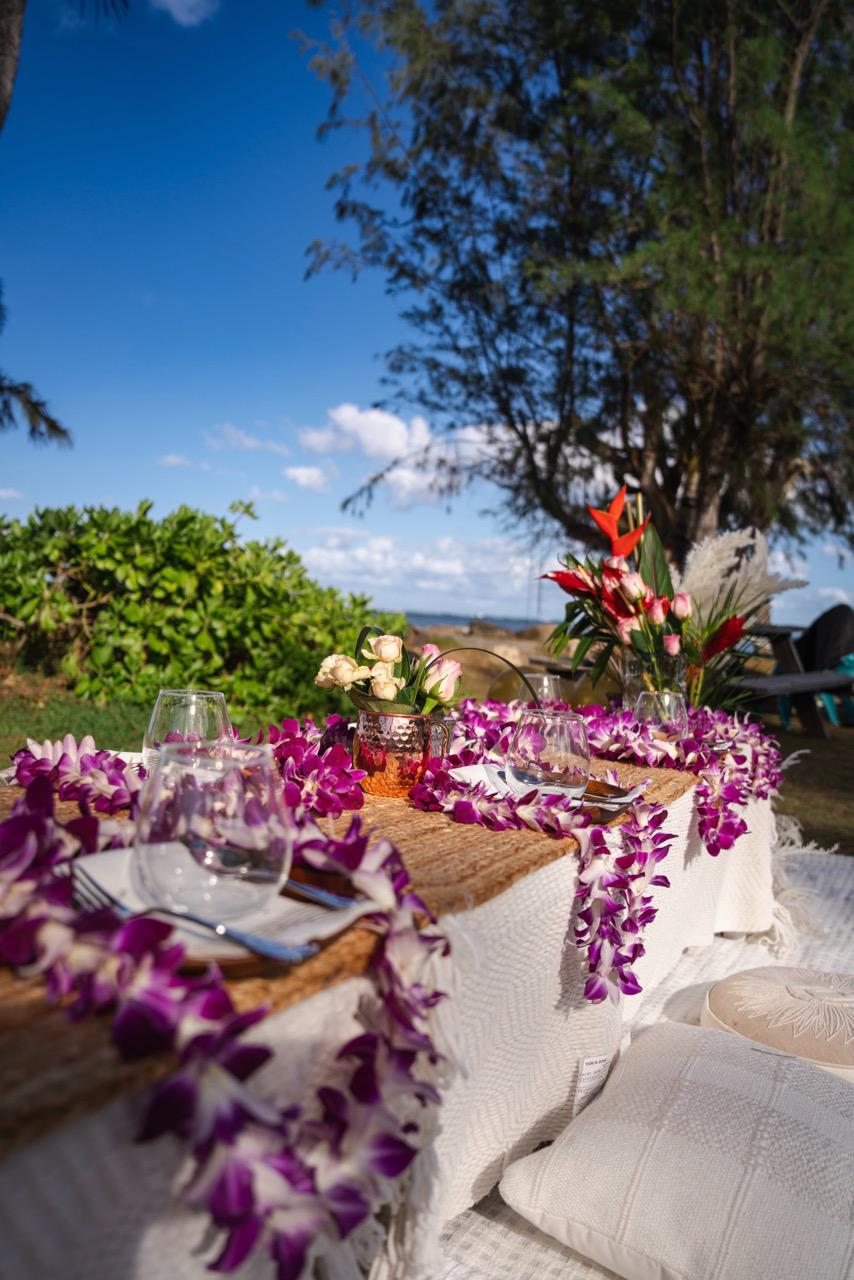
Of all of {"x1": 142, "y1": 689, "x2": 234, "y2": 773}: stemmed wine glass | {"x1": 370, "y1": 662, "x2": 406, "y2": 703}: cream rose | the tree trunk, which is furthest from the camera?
the tree trunk

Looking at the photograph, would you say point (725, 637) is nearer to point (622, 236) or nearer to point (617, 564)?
point (617, 564)

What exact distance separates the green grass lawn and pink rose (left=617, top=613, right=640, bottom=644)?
5.64 ft

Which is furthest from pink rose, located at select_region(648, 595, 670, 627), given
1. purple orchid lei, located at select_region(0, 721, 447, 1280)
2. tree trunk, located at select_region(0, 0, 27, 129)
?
tree trunk, located at select_region(0, 0, 27, 129)

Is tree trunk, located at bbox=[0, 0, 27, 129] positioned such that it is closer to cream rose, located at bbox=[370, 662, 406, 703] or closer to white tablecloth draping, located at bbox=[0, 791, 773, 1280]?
cream rose, located at bbox=[370, 662, 406, 703]

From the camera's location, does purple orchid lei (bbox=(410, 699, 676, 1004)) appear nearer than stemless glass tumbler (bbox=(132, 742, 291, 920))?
No

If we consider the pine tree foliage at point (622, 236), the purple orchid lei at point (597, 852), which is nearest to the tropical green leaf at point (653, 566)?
the purple orchid lei at point (597, 852)

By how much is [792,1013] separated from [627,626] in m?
1.08

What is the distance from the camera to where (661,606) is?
241cm

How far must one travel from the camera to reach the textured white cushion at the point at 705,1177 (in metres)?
1.13

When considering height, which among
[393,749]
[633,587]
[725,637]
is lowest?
[393,749]

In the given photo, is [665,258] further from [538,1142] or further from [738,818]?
[538,1142]

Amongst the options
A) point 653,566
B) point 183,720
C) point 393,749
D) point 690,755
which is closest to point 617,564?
point 653,566

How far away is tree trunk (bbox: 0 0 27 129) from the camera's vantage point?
3.89 m

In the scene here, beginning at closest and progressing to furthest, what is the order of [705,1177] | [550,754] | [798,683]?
[705,1177], [550,754], [798,683]
